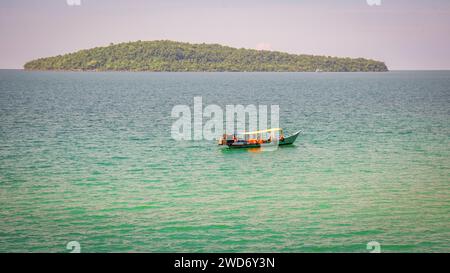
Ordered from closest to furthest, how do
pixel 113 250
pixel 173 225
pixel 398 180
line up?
pixel 113 250, pixel 173 225, pixel 398 180

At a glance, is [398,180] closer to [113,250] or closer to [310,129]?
[113,250]

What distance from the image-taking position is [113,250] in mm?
31453

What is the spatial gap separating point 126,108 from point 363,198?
78.6 meters

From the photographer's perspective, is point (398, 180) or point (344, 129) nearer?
point (398, 180)

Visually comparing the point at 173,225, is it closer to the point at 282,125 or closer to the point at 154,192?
the point at 154,192

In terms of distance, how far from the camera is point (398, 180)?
4769 cm

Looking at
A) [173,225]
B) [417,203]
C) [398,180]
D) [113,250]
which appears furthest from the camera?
[398,180]

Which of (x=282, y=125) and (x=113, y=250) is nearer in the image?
(x=113, y=250)

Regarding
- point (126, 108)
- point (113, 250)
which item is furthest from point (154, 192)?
point (126, 108)

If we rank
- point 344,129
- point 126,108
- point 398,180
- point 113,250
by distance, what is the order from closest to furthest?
point 113,250, point 398,180, point 344,129, point 126,108
